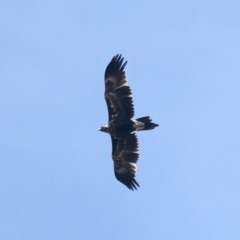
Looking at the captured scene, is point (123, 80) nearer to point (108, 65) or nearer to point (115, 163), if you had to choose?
point (108, 65)

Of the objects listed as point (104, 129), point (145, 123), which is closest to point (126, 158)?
point (104, 129)

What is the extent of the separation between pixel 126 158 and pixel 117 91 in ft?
10.1

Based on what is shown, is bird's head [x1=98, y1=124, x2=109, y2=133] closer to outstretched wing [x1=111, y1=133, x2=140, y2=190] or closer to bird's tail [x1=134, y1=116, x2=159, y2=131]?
outstretched wing [x1=111, y1=133, x2=140, y2=190]

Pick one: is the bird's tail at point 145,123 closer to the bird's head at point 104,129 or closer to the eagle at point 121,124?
the eagle at point 121,124

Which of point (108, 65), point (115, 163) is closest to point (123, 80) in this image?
point (108, 65)

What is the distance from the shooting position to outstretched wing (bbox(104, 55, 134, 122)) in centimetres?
4084

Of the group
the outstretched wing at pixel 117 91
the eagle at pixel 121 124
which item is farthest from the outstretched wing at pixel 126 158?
the outstretched wing at pixel 117 91

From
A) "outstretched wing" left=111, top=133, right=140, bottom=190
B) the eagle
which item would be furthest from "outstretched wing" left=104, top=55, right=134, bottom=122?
"outstretched wing" left=111, top=133, right=140, bottom=190

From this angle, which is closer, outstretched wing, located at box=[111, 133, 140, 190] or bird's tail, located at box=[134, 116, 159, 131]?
bird's tail, located at box=[134, 116, 159, 131]

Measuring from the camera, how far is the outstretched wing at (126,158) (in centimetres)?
4181

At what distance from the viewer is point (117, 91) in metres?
41.0

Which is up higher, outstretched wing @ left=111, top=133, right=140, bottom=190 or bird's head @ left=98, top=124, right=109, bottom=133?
bird's head @ left=98, top=124, right=109, bottom=133

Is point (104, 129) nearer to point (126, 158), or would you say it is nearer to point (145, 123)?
point (126, 158)

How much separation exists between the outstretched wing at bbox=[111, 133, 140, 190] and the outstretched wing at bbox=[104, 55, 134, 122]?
4.14 feet
